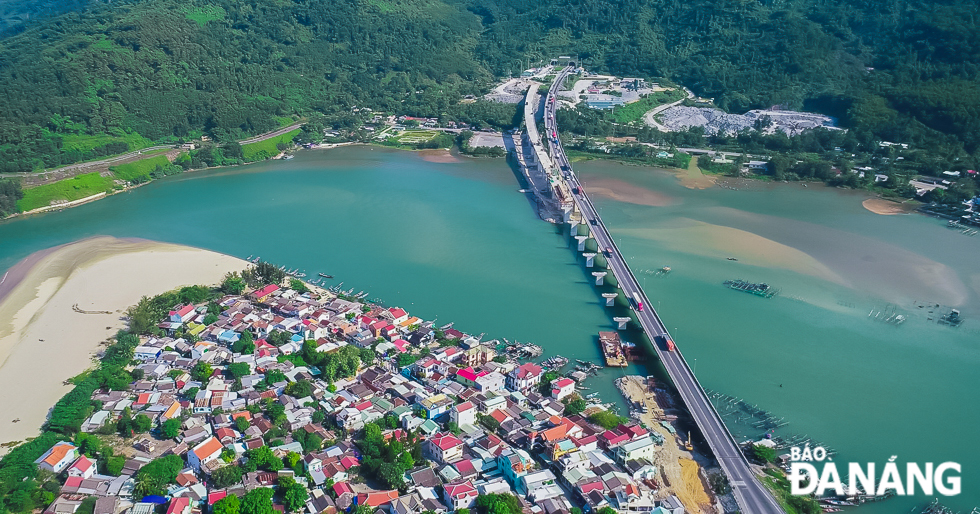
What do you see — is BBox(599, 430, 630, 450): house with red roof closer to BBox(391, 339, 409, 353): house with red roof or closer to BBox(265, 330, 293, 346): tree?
BBox(391, 339, 409, 353): house with red roof

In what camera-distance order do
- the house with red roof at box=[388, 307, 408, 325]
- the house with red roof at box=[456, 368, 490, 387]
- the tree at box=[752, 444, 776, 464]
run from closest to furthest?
the tree at box=[752, 444, 776, 464] < the house with red roof at box=[456, 368, 490, 387] < the house with red roof at box=[388, 307, 408, 325]

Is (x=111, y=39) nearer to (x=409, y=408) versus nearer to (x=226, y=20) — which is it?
(x=226, y=20)

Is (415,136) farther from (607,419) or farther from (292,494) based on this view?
(292,494)

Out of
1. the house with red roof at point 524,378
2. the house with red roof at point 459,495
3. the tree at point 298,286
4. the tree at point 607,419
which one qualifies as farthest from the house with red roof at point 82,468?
the tree at point 607,419

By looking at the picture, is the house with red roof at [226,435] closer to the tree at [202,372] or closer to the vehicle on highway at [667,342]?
the tree at [202,372]

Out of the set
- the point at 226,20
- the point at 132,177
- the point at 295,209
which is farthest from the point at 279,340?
the point at 226,20

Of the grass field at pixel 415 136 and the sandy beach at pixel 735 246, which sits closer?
the sandy beach at pixel 735 246

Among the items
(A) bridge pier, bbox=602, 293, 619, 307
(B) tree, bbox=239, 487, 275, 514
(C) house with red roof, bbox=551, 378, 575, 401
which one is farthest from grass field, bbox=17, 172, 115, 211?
(C) house with red roof, bbox=551, 378, 575, 401
